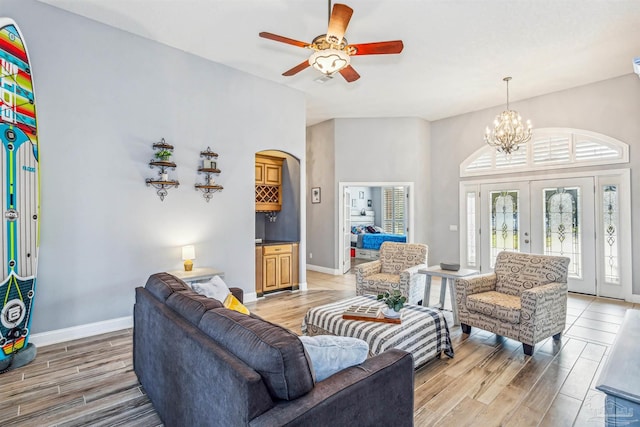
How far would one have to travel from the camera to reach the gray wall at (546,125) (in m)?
5.08

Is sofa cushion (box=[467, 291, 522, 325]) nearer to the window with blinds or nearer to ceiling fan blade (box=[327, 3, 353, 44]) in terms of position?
ceiling fan blade (box=[327, 3, 353, 44])

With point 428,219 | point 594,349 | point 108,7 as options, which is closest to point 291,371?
point 594,349

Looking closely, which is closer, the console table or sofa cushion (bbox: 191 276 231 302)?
the console table

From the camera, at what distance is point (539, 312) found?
122 inches

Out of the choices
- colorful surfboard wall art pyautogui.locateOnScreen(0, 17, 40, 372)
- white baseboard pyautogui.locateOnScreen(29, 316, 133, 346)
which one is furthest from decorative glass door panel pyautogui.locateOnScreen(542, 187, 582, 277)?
colorful surfboard wall art pyautogui.locateOnScreen(0, 17, 40, 372)

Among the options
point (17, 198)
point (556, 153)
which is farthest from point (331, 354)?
point (556, 153)

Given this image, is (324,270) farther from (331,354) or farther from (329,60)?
(331,354)

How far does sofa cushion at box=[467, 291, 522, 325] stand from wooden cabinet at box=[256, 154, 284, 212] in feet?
12.2

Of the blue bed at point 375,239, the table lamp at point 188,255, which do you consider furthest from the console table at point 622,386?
the blue bed at point 375,239

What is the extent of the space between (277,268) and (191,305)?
3720 millimetres

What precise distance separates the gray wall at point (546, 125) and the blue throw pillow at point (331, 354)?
5.82 metres

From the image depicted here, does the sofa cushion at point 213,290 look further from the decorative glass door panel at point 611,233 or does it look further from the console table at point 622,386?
the decorative glass door panel at point 611,233

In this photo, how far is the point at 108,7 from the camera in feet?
11.5

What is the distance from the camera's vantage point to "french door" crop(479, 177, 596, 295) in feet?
18.1
